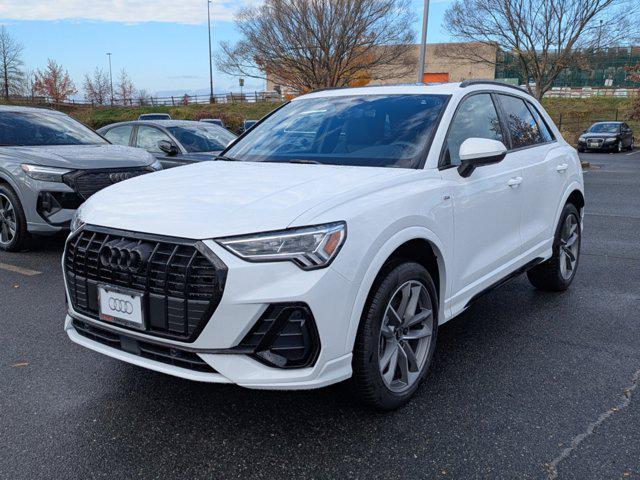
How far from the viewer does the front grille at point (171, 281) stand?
249 cm

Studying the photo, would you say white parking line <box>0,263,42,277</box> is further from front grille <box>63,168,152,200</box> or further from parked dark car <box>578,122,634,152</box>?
parked dark car <box>578,122,634,152</box>

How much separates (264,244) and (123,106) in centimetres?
5877

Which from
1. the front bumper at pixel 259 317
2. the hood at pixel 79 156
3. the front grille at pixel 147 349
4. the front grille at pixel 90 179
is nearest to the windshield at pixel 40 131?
the hood at pixel 79 156

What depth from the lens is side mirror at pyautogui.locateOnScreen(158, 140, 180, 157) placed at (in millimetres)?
7140

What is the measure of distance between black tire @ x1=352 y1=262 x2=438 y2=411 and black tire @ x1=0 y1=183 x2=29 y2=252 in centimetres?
506

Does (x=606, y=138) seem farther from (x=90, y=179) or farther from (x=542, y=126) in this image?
(x=90, y=179)

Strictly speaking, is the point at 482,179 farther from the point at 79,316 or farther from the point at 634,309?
the point at 79,316

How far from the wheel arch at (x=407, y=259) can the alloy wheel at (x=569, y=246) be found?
2195mm

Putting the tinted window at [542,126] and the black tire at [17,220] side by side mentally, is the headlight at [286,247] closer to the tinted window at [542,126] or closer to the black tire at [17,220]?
the tinted window at [542,126]

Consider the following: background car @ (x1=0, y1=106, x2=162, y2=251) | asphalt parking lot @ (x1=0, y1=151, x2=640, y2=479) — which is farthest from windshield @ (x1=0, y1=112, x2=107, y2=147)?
asphalt parking lot @ (x1=0, y1=151, x2=640, y2=479)

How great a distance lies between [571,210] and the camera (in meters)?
5.11

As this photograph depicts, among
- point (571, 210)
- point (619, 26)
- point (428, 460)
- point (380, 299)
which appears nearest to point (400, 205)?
point (380, 299)

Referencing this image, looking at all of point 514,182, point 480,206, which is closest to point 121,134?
point 514,182

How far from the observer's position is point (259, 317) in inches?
97.0
